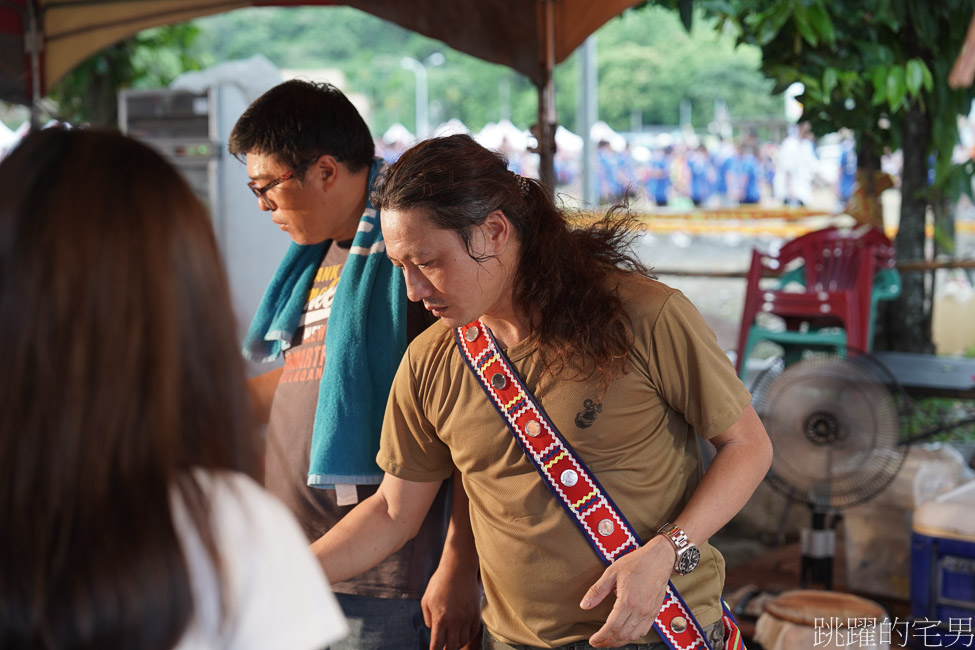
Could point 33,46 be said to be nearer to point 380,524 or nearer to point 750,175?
point 380,524

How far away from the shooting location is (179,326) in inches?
32.9

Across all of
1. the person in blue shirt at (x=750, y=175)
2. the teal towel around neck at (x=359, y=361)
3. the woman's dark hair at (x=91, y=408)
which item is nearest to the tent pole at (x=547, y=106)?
the teal towel around neck at (x=359, y=361)

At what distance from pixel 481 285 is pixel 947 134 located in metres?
4.16

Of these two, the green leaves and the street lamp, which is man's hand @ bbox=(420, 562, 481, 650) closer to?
the green leaves

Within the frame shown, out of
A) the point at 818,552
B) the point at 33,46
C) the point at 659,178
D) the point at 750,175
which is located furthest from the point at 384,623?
the point at 659,178

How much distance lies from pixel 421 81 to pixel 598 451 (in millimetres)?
39386

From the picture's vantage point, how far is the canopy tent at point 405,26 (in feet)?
9.89

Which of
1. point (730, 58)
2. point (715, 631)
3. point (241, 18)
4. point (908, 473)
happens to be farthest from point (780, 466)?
point (241, 18)

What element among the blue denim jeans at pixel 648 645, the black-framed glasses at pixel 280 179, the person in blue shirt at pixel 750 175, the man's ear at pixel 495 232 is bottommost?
the blue denim jeans at pixel 648 645

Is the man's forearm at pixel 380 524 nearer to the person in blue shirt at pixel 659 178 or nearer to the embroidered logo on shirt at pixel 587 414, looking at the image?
the embroidered logo on shirt at pixel 587 414

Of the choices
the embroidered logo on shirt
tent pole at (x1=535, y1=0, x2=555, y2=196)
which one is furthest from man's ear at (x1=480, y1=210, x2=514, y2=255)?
tent pole at (x1=535, y1=0, x2=555, y2=196)

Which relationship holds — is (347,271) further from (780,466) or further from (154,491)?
(780,466)

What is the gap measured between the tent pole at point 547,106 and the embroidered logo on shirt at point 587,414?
1623mm

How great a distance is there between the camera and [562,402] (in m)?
1.57
